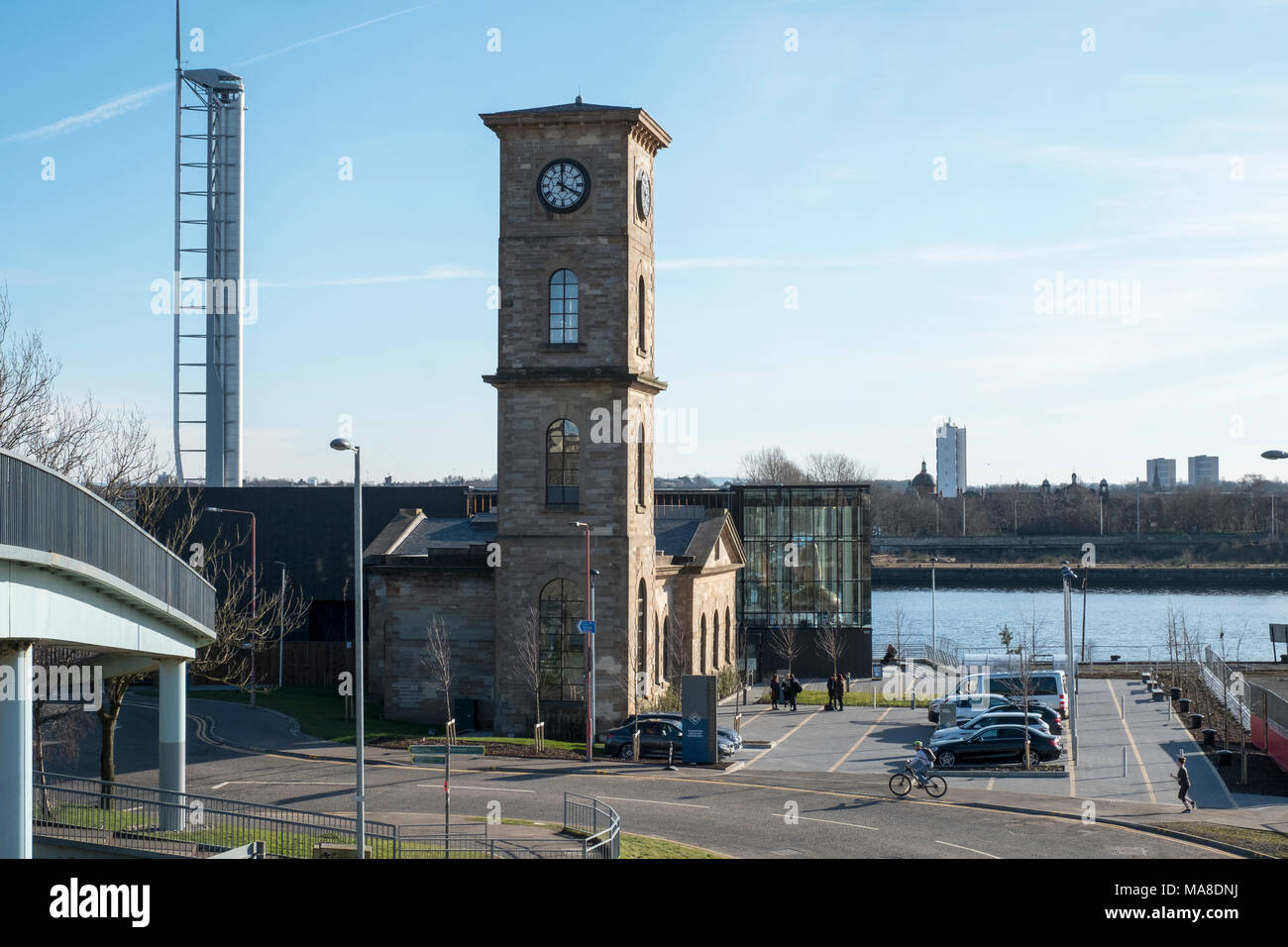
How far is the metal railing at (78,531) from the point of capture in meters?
18.3

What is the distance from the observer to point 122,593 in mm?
24406

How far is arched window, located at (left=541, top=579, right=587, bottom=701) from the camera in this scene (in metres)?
46.3

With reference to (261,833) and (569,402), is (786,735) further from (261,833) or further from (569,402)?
(261,833)

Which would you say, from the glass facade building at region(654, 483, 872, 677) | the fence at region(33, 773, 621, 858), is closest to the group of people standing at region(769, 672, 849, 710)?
the glass facade building at region(654, 483, 872, 677)

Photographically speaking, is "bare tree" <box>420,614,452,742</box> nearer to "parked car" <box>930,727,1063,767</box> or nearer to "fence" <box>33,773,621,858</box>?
"parked car" <box>930,727,1063,767</box>

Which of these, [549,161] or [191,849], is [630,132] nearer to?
[549,161]

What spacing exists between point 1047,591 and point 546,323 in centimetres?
12567

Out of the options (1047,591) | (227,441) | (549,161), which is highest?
(549,161)

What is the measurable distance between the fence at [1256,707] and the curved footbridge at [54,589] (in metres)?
29.9

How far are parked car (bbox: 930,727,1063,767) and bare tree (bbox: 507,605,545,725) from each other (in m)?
14.5

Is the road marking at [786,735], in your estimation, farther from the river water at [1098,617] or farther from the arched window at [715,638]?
the river water at [1098,617]

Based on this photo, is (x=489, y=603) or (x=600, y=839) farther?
(x=489, y=603)
